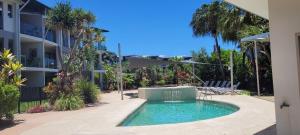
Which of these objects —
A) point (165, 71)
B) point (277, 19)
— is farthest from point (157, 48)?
point (277, 19)

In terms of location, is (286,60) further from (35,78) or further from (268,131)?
(35,78)

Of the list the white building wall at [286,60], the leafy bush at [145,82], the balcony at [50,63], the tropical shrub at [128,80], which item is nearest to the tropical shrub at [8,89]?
the white building wall at [286,60]

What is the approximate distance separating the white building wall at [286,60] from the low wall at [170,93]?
17741 millimetres

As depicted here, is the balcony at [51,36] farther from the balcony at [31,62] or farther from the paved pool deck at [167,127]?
the paved pool deck at [167,127]

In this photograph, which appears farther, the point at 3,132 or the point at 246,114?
the point at 246,114

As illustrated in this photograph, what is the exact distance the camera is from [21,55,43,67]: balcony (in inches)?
1161

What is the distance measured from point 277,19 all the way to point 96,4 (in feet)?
154

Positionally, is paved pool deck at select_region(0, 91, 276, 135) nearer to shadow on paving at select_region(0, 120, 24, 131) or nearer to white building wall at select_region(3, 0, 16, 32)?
shadow on paving at select_region(0, 120, 24, 131)

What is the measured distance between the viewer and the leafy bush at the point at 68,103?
62.4ft

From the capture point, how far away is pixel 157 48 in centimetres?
7456

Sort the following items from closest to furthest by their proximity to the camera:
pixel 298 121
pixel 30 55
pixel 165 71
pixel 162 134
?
pixel 298 121
pixel 162 134
pixel 30 55
pixel 165 71

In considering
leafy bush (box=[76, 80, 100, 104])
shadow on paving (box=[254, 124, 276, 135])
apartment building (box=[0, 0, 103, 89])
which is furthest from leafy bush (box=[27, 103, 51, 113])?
shadow on paving (box=[254, 124, 276, 135])

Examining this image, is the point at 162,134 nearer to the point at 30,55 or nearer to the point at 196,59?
the point at 30,55

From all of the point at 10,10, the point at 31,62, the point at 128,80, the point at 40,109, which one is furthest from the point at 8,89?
the point at 128,80
